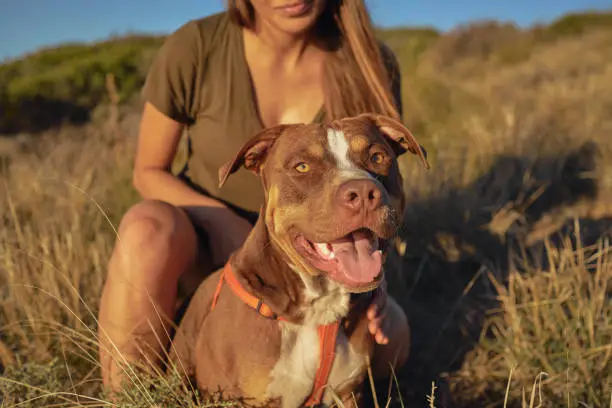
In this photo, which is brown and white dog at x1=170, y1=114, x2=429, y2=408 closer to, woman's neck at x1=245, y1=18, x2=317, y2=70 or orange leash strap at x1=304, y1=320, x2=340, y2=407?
orange leash strap at x1=304, y1=320, x2=340, y2=407

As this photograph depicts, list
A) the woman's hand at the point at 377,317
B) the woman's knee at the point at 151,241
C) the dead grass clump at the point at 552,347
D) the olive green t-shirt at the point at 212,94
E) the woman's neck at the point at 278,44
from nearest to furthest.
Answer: the woman's hand at the point at 377,317 < the woman's knee at the point at 151,241 < the dead grass clump at the point at 552,347 < the olive green t-shirt at the point at 212,94 < the woman's neck at the point at 278,44

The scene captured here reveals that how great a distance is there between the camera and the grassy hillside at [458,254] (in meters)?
3.24

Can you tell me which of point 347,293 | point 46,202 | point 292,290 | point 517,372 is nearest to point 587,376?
point 517,372

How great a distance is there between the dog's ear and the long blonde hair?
586 mm

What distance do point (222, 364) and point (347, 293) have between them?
58 cm

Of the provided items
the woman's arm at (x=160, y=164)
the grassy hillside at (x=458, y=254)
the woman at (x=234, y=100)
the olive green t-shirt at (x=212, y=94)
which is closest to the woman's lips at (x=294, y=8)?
the woman at (x=234, y=100)

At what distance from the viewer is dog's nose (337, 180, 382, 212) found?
2.17 meters

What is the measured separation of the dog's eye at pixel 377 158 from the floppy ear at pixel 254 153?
15.5 inches

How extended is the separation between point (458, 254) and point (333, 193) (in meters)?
2.85

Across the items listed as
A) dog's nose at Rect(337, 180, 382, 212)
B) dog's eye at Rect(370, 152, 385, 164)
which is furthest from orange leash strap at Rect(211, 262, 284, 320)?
dog's eye at Rect(370, 152, 385, 164)

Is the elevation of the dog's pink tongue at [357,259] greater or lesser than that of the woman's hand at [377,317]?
greater

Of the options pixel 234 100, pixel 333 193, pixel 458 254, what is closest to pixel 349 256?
pixel 333 193

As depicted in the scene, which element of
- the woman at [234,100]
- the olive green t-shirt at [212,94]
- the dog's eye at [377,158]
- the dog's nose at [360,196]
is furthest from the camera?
the olive green t-shirt at [212,94]

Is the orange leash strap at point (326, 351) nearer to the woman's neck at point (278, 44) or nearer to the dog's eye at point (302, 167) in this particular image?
the dog's eye at point (302, 167)
